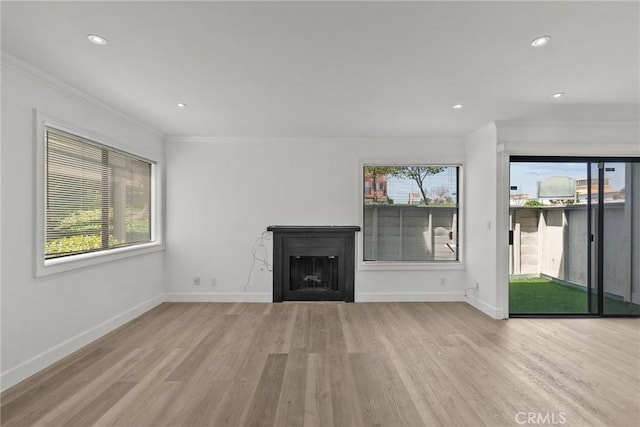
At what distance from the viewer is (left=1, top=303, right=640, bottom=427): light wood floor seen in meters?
Result: 2.11

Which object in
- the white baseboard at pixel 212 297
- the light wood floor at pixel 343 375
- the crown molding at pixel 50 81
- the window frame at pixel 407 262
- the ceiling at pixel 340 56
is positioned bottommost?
the light wood floor at pixel 343 375

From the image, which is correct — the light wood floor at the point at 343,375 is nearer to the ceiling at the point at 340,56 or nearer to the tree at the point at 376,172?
the tree at the point at 376,172

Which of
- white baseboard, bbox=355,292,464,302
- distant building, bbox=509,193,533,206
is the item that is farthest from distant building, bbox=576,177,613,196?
white baseboard, bbox=355,292,464,302

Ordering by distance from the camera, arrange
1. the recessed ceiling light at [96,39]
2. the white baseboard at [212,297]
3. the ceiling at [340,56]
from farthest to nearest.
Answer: the white baseboard at [212,297]
the recessed ceiling light at [96,39]
the ceiling at [340,56]

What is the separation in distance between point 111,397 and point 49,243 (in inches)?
61.0

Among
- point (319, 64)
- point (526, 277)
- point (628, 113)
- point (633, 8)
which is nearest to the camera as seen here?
point (633, 8)

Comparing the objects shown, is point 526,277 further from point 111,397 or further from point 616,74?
point 111,397

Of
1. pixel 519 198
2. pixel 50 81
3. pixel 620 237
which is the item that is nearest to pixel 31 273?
pixel 50 81

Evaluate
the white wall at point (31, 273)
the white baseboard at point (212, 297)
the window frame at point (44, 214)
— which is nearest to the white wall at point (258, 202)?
the white baseboard at point (212, 297)

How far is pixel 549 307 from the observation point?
4234mm

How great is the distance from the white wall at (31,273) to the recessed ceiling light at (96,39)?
2.79 ft

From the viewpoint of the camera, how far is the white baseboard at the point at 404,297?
16.1 ft

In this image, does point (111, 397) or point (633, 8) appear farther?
point (111, 397)

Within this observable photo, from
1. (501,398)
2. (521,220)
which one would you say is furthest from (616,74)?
(501,398)
